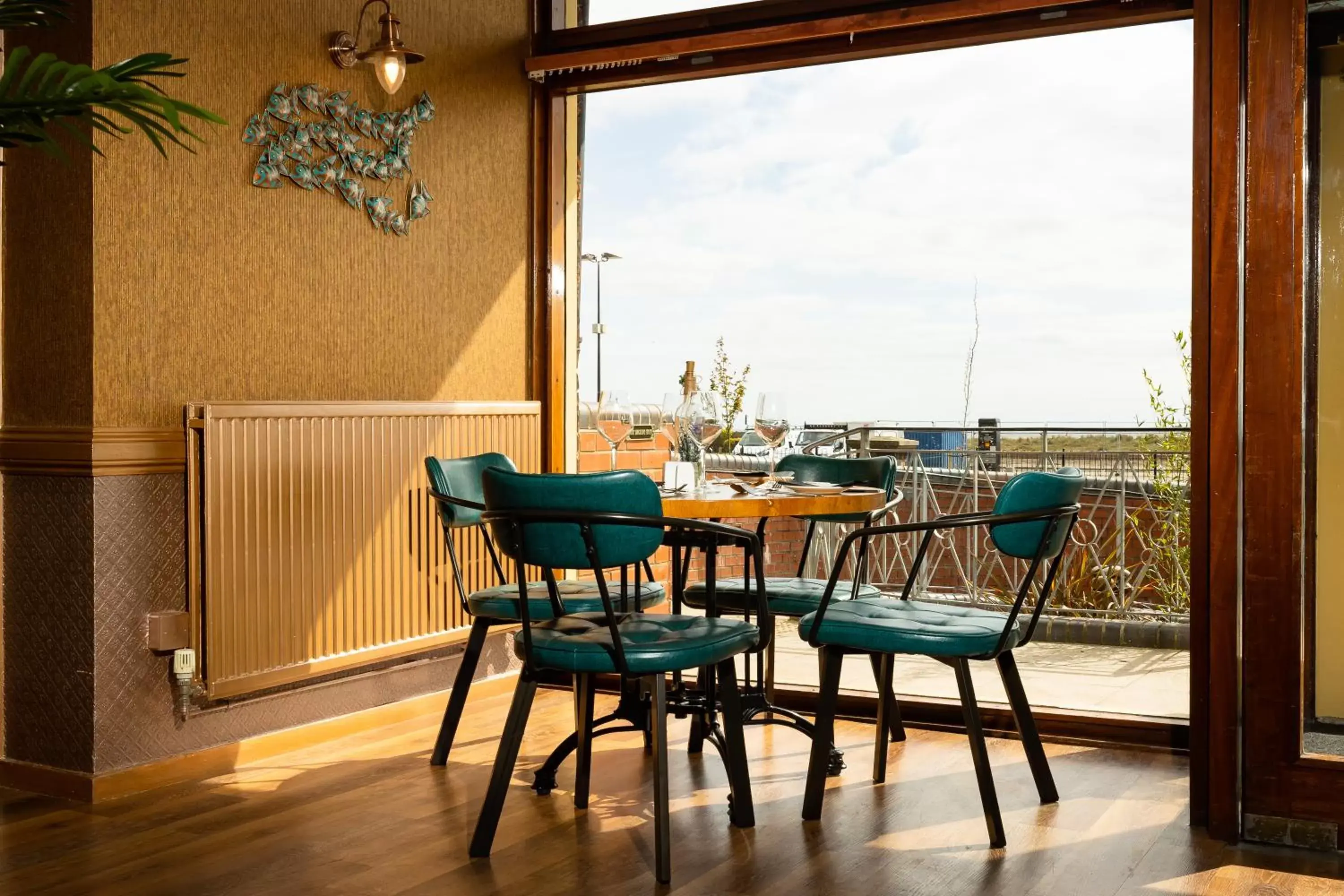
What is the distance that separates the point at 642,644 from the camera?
2582 millimetres

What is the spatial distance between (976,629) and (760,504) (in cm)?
57

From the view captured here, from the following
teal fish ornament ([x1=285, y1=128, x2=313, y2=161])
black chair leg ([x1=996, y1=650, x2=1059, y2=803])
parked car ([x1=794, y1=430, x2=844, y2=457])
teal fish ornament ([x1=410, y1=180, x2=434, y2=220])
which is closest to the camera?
black chair leg ([x1=996, y1=650, x2=1059, y2=803])

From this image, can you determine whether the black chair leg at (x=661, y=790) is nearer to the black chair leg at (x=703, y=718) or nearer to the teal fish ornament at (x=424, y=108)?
the black chair leg at (x=703, y=718)

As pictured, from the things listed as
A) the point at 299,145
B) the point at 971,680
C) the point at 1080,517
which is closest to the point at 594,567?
the point at 971,680

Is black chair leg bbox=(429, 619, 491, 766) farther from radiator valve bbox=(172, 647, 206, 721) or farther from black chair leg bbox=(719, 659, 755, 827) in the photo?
black chair leg bbox=(719, 659, 755, 827)

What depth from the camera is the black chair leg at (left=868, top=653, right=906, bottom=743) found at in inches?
127

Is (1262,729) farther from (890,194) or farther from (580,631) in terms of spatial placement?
(890,194)

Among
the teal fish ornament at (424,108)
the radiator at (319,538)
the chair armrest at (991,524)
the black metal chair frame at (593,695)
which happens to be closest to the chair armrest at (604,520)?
the black metal chair frame at (593,695)

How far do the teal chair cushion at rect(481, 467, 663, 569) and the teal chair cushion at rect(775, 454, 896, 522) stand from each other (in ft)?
3.92

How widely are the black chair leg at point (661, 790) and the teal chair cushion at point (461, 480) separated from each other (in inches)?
34.7

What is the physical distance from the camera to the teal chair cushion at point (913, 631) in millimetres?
2770

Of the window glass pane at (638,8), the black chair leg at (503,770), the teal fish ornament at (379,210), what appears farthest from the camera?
the window glass pane at (638,8)

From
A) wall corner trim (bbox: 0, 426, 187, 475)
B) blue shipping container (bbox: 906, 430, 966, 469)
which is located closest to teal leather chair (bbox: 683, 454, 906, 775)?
wall corner trim (bbox: 0, 426, 187, 475)

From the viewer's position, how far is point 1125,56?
5.91 meters
